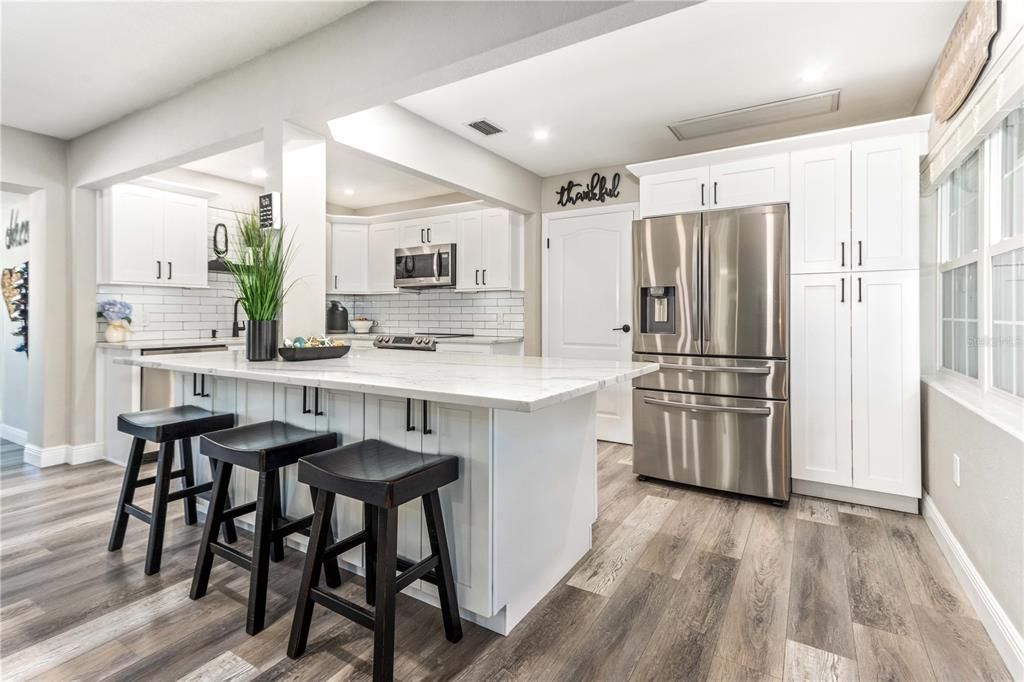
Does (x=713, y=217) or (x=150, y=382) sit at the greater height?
(x=713, y=217)

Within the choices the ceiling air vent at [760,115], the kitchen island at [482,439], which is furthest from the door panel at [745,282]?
the kitchen island at [482,439]

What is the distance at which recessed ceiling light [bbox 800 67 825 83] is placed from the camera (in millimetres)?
2725

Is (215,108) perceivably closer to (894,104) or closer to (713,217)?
(713,217)

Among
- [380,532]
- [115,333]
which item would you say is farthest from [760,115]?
[115,333]

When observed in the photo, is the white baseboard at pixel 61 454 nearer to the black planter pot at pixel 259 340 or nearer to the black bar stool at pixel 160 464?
the black bar stool at pixel 160 464

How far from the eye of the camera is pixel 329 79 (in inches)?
94.0

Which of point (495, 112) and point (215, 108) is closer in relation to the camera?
point (215, 108)

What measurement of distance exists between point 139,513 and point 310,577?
1.22m

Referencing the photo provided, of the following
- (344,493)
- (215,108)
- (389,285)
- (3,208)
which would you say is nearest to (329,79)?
(215,108)

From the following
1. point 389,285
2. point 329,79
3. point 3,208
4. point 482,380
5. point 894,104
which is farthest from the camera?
point 389,285

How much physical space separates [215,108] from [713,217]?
301 centimetres

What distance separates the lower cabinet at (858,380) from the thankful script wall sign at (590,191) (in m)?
1.80

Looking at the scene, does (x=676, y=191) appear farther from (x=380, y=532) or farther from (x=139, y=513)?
(x=139, y=513)

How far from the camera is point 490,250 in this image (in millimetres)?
4773
